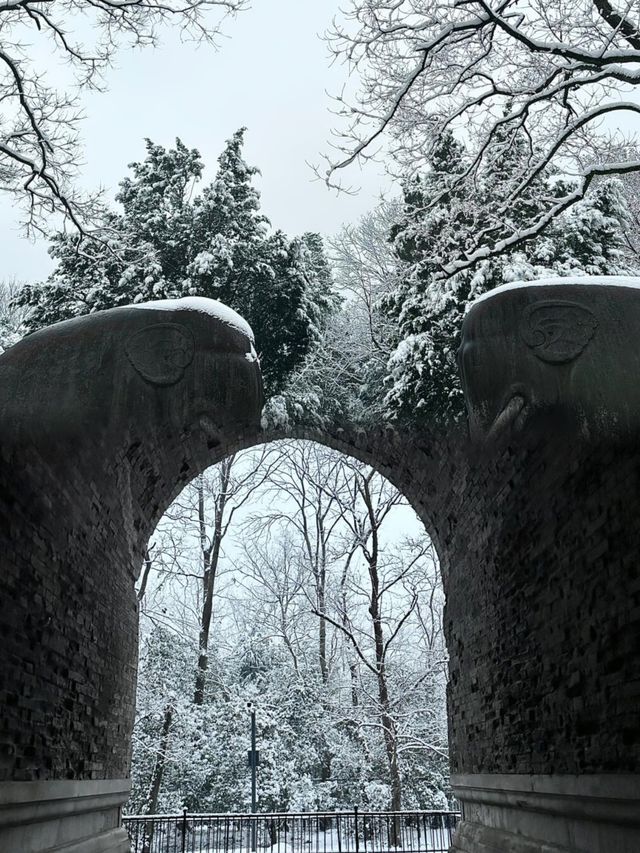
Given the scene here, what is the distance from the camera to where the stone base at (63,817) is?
200 inches

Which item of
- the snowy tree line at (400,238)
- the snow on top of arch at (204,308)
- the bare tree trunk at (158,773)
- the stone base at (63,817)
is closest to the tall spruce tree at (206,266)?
the snowy tree line at (400,238)

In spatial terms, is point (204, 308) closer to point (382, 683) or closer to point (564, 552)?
point (564, 552)

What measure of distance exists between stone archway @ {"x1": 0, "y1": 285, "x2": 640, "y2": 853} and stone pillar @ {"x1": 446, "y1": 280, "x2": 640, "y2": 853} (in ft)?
0.05

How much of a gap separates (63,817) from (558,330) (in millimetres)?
5318

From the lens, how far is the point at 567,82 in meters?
7.59

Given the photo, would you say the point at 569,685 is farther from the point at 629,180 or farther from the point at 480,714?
the point at 629,180

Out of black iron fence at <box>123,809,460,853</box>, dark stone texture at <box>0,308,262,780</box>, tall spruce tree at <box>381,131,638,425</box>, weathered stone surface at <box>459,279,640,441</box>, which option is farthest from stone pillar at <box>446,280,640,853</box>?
black iron fence at <box>123,809,460,853</box>

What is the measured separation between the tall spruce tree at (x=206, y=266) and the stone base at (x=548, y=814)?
5.18 m

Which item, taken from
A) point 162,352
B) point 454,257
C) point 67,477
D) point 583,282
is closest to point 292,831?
point 67,477

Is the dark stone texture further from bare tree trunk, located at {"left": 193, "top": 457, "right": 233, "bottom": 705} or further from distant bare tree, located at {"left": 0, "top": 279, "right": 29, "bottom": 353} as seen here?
bare tree trunk, located at {"left": 193, "top": 457, "right": 233, "bottom": 705}

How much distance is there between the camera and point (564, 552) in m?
5.72

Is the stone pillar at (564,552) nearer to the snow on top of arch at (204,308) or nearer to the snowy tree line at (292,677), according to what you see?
the snow on top of arch at (204,308)

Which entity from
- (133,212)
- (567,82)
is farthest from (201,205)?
(567,82)

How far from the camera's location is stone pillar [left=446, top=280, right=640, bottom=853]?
4746 millimetres
